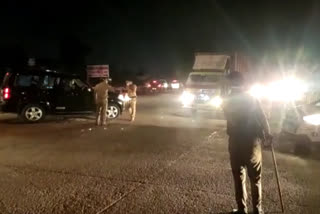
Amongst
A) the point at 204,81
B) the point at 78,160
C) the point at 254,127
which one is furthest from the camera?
the point at 204,81

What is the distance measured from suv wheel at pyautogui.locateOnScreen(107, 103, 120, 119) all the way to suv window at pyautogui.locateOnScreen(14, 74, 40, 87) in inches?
113

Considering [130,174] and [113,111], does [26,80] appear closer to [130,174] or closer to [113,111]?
[113,111]

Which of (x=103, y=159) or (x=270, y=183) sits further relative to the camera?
(x=103, y=159)

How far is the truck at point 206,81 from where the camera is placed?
1808cm

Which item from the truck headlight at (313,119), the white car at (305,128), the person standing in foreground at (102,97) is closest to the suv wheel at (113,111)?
the person standing in foreground at (102,97)

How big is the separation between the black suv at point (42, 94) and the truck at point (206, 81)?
4.96 metres

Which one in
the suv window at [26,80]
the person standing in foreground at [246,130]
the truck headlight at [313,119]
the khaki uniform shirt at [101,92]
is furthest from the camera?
the suv window at [26,80]

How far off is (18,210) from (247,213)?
2.96 meters

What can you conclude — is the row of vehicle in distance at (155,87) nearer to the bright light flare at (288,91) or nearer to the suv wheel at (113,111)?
the bright light flare at (288,91)

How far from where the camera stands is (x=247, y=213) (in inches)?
206

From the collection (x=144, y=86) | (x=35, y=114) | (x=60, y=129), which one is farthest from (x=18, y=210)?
(x=144, y=86)

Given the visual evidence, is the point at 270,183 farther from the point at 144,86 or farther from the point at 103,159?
the point at 144,86

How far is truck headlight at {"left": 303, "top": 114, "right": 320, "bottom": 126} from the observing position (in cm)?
919

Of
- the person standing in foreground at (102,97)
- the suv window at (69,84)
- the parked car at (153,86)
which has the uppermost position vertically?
the parked car at (153,86)
